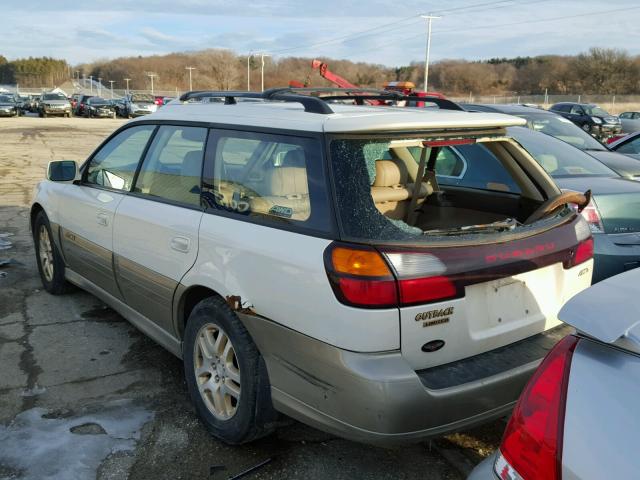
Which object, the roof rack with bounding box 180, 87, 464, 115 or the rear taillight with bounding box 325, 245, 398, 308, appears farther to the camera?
the roof rack with bounding box 180, 87, 464, 115

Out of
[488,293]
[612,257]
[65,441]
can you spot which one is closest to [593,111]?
[612,257]

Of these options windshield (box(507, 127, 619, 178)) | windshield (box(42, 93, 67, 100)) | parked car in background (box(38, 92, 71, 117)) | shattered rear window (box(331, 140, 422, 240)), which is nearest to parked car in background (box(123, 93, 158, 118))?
parked car in background (box(38, 92, 71, 117))

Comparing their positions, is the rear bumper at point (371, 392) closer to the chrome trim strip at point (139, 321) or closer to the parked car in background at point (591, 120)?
the chrome trim strip at point (139, 321)

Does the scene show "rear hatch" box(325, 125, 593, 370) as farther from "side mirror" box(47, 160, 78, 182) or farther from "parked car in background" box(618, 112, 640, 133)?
"parked car in background" box(618, 112, 640, 133)

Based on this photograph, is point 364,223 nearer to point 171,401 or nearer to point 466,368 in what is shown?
point 466,368

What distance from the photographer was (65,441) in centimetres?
305

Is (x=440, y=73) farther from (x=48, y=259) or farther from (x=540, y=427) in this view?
(x=540, y=427)

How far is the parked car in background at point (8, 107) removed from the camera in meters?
40.3

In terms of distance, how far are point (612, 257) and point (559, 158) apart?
1.69m

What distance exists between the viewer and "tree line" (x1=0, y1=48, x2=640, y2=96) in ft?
257

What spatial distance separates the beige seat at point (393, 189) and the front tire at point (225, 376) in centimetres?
98

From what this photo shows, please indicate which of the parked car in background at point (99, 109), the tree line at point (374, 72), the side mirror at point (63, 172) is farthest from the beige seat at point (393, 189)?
the tree line at point (374, 72)

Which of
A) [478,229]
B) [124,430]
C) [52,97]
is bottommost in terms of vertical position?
[124,430]

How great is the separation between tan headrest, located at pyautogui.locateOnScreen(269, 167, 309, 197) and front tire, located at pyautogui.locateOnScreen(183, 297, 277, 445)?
625mm
